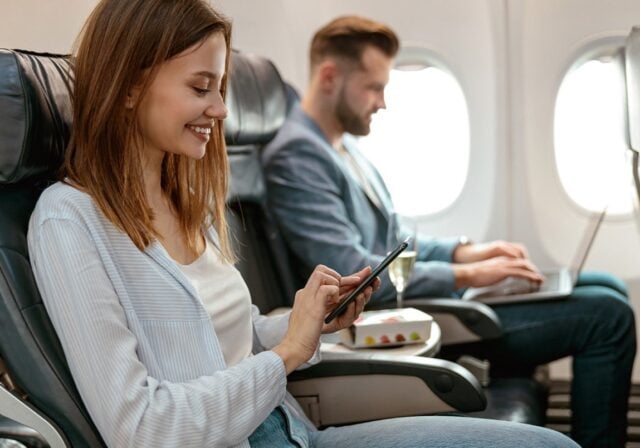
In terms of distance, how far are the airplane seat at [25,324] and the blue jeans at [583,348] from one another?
5.39 ft

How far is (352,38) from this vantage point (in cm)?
305

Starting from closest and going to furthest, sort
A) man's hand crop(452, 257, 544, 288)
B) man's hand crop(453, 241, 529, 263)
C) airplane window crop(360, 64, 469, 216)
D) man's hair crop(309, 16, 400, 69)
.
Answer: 1. man's hand crop(452, 257, 544, 288)
2. man's hair crop(309, 16, 400, 69)
3. man's hand crop(453, 241, 529, 263)
4. airplane window crop(360, 64, 469, 216)

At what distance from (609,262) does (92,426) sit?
2.96 meters

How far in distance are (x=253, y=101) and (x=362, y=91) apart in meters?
0.68

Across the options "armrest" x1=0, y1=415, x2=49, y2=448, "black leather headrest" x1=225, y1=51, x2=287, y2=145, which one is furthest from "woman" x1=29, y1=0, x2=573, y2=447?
"black leather headrest" x1=225, y1=51, x2=287, y2=145

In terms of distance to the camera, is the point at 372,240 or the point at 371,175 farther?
the point at 371,175

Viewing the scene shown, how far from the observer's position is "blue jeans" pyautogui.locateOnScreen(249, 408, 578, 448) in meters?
1.48

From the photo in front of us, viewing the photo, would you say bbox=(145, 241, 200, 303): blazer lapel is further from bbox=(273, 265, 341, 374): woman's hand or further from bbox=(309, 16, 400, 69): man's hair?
bbox=(309, 16, 400, 69): man's hair

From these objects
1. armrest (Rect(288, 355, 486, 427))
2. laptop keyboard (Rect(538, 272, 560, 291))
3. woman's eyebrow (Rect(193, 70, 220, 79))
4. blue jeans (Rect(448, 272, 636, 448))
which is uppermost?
woman's eyebrow (Rect(193, 70, 220, 79))

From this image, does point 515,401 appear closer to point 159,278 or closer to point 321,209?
point 321,209

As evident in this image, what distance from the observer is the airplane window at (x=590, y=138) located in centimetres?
381

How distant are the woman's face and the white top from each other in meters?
0.17

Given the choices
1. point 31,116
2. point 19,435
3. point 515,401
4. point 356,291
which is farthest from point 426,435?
point 515,401

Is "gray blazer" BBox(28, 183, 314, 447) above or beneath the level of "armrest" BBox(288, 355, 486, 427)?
above
